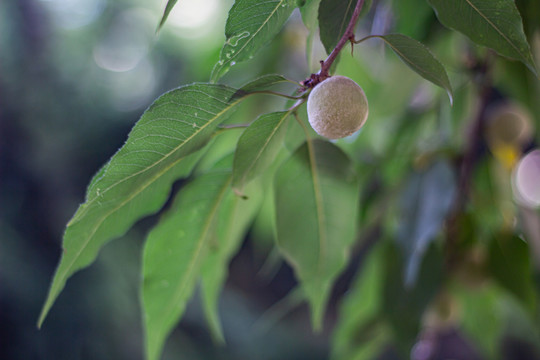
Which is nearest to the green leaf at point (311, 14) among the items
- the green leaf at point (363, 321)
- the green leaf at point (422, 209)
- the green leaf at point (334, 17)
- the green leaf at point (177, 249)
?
the green leaf at point (334, 17)

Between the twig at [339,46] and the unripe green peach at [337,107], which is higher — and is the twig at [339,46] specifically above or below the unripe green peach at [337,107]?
above

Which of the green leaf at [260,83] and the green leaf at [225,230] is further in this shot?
the green leaf at [225,230]

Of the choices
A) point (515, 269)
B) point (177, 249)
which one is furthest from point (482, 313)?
point (177, 249)

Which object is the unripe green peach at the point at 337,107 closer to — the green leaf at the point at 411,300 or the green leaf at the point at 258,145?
the green leaf at the point at 258,145

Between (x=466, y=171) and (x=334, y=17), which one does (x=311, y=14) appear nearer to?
(x=334, y=17)

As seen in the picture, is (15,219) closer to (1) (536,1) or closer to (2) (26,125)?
(2) (26,125)
